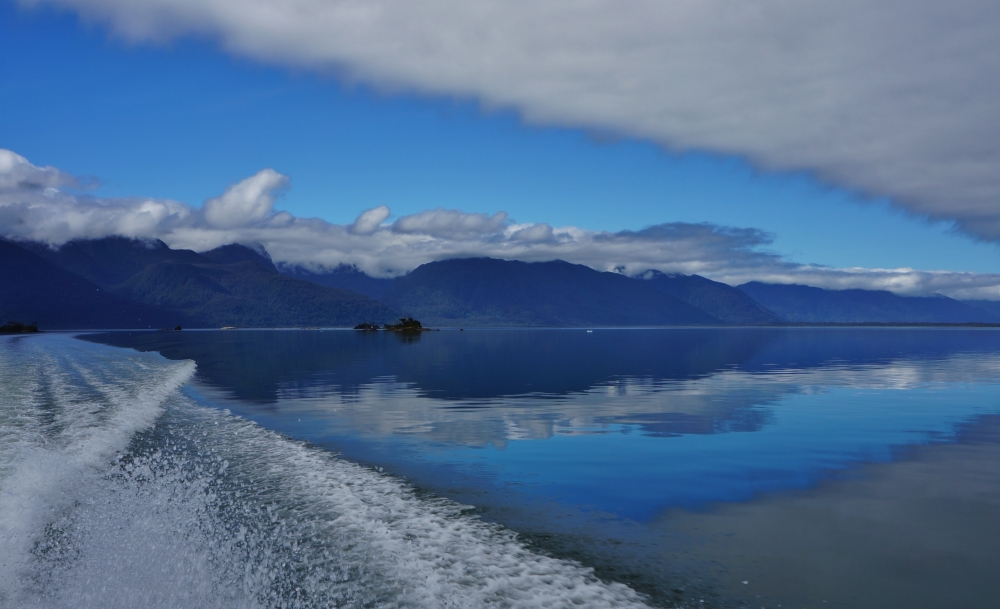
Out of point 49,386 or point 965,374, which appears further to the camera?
point 965,374

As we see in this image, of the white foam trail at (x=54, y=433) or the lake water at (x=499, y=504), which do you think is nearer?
the lake water at (x=499, y=504)

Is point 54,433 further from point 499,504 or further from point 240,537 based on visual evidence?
point 499,504

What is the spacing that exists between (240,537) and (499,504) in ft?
20.7

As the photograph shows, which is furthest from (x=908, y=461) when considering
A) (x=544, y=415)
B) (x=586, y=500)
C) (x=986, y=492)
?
(x=544, y=415)

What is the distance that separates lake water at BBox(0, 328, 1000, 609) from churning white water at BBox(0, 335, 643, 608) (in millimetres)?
66

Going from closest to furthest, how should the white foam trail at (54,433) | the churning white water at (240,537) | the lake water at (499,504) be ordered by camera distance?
1. the churning white water at (240,537)
2. the lake water at (499,504)
3. the white foam trail at (54,433)

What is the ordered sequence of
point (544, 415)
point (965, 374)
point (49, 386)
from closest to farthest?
point (544, 415), point (49, 386), point (965, 374)

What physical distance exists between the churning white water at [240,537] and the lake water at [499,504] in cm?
7

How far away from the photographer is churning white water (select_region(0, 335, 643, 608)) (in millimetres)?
11023

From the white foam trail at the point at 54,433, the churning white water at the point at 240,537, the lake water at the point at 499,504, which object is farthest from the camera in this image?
the white foam trail at the point at 54,433

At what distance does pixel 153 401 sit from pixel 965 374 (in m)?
62.7

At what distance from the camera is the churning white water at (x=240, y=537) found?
11.0 meters

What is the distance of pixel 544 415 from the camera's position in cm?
3105

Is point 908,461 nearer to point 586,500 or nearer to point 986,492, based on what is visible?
point 986,492
